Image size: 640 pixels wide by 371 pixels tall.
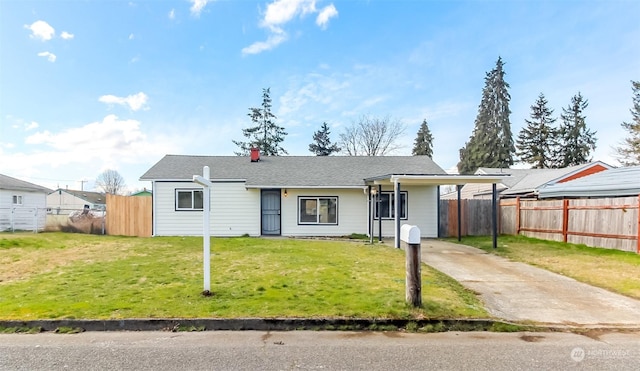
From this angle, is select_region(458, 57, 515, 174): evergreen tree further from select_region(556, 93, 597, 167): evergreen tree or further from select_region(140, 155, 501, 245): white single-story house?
select_region(140, 155, 501, 245): white single-story house

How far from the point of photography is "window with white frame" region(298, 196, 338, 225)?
15570 millimetres

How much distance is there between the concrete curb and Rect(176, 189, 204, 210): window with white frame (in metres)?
11.2

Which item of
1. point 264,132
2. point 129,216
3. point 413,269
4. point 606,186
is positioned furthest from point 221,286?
point 264,132

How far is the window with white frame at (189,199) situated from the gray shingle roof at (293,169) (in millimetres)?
637

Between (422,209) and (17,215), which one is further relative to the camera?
(17,215)

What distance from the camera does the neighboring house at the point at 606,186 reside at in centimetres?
1219

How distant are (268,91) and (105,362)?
3649 cm

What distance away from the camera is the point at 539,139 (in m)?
41.3

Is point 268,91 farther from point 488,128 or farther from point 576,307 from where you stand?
point 576,307

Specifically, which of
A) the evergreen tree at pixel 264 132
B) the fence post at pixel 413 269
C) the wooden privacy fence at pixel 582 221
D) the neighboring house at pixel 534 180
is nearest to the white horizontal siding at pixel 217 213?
the fence post at pixel 413 269

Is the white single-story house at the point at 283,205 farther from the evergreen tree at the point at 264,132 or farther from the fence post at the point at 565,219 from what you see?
the evergreen tree at the point at 264,132

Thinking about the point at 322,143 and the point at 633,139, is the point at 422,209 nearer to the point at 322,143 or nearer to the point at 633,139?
the point at 322,143

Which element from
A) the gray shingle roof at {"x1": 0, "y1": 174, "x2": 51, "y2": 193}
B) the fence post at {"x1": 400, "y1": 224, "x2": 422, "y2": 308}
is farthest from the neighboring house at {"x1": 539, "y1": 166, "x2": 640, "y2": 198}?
the gray shingle roof at {"x1": 0, "y1": 174, "x2": 51, "y2": 193}

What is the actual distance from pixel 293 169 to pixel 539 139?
37.2 metres
